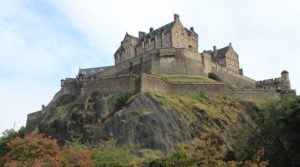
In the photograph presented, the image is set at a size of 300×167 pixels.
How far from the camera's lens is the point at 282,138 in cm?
A: 4647

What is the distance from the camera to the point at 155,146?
61625 millimetres

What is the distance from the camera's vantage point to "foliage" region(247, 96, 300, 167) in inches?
1747

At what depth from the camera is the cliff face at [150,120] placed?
63406mm

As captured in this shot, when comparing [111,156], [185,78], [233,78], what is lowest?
[111,156]

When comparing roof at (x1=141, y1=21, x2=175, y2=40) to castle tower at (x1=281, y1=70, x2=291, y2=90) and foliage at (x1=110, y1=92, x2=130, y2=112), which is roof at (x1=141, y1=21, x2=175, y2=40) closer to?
castle tower at (x1=281, y1=70, x2=291, y2=90)

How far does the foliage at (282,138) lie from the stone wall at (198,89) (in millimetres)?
18681

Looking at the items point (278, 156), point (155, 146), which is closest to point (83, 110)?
point (155, 146)

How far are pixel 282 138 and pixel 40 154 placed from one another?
22.9 metres

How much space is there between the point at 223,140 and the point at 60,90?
34439 millimetres

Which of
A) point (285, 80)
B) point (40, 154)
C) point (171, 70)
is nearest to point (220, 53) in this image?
point (285, 80)

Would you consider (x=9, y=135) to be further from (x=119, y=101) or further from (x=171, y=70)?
(x=171, y=70)

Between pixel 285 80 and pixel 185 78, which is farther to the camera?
pixel 285 80

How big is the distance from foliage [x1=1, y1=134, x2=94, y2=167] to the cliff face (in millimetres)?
14291

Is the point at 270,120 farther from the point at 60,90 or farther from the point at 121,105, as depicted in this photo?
the point at 60,90
